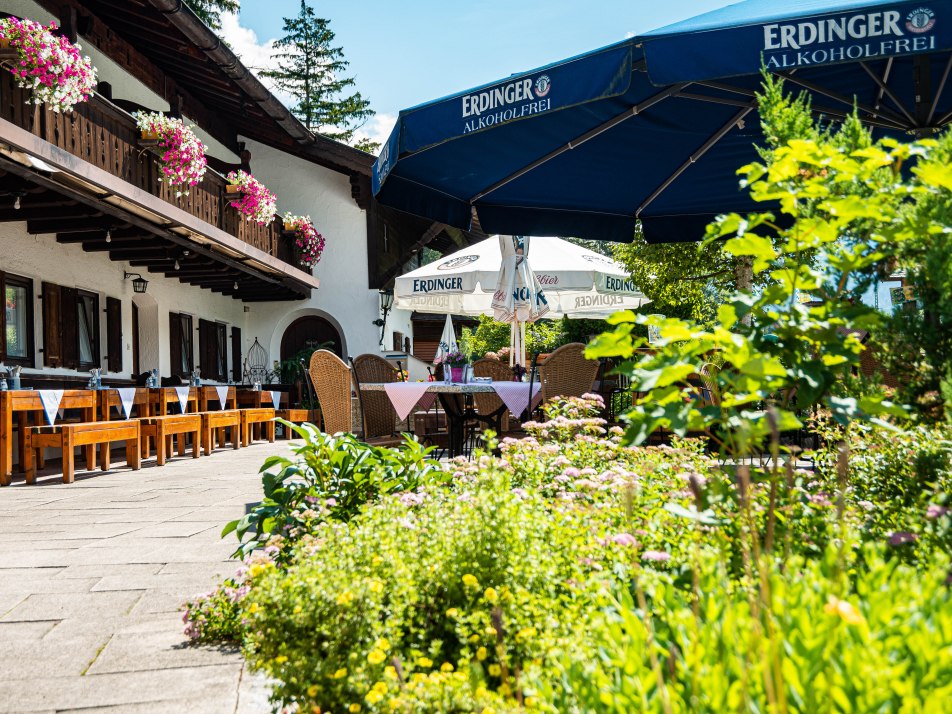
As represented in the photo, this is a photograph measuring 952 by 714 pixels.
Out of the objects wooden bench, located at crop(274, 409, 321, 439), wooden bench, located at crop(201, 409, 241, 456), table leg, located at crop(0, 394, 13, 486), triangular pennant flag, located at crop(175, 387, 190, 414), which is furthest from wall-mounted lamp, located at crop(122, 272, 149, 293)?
table leg, located at crop(0, 394, 13, 486)

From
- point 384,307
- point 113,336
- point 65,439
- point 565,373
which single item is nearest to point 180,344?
point 113,336

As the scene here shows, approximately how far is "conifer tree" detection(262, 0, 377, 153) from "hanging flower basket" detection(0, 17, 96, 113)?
26.6 metres

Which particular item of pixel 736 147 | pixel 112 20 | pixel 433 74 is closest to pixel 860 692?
pixel 736 147

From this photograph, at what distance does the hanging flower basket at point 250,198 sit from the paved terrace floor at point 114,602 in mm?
7521

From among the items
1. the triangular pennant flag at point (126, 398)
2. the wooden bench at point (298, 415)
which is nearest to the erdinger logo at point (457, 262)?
the triangular pennant flag at point (126, 398)

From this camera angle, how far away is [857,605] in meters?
1.20

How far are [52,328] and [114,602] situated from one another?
29.3ft

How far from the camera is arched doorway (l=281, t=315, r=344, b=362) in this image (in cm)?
1859

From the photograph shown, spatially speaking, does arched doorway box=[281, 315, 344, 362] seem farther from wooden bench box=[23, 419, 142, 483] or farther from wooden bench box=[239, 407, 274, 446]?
wooden bench box=[23, 419, 142, 483]

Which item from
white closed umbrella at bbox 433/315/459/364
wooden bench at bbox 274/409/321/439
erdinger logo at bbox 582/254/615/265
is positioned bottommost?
wooden bench at bbox 274/409/321/439

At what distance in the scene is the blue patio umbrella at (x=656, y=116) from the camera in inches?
111

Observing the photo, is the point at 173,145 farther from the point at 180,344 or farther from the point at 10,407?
the point at 180,344

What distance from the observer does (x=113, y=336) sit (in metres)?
12.8

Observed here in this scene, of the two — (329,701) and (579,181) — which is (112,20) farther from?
(329,701)
